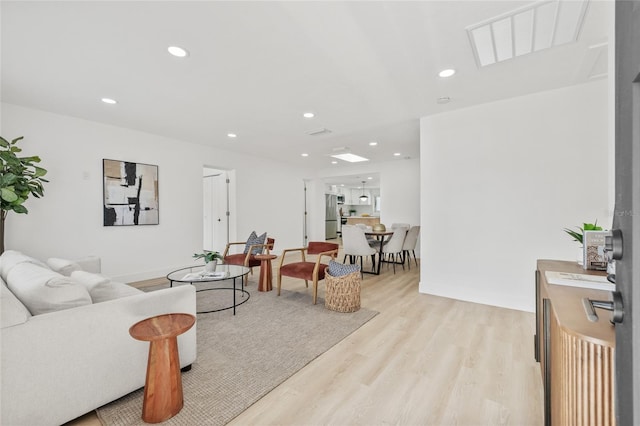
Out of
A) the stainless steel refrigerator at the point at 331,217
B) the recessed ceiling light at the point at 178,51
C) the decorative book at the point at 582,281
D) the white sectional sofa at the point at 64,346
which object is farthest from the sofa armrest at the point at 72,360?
the stainless steel refrigerator at the point at 331,217

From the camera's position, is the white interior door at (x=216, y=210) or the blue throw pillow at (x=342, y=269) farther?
the white interior door at (x=216, y=210)

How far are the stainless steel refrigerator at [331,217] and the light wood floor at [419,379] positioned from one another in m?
7.86

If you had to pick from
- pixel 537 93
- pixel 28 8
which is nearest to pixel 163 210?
pixel 28 8

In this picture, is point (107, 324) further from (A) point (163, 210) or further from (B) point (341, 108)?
(A) point (163, 210)

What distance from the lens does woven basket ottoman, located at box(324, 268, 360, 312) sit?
3.11 m

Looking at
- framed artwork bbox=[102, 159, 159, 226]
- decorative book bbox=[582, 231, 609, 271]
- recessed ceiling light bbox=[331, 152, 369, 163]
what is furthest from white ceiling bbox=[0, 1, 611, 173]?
recessed ceiling light bbox=[331, 152, 369, 163]

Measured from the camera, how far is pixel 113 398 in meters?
1.59

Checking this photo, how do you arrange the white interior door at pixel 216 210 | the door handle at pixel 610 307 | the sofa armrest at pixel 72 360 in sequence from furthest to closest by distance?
the white interior door at pixel 216 210, the sofa armrest at pixel 72 360, the door handle at pixel 610 307

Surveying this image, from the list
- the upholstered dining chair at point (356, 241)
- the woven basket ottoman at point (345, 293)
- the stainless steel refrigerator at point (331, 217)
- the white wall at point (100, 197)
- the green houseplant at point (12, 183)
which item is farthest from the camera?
the stainless steel refrigerator at point (331, 217)

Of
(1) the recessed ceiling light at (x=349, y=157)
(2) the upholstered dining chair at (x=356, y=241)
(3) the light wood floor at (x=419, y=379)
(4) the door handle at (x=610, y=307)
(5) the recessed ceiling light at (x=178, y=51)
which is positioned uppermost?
(1) the recessed ceiling light at (x=349, y=157)

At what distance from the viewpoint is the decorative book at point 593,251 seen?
1.55 m

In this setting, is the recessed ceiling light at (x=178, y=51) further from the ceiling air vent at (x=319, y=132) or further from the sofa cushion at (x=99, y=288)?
the ceiling air vent at (x=319, y=132)

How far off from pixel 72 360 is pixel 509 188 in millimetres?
4232

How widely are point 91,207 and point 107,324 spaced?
11.1 ft
